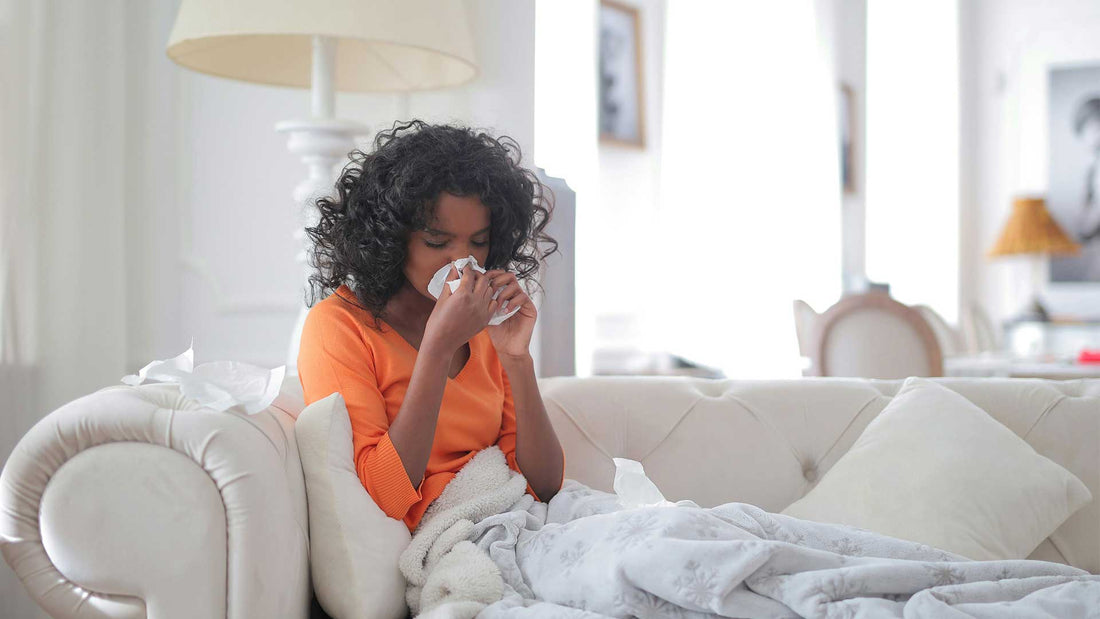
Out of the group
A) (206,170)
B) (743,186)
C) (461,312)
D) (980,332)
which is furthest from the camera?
(980,332)

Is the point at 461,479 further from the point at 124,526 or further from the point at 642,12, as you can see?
the point at 642,12

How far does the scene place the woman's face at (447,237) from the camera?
4.87 feet

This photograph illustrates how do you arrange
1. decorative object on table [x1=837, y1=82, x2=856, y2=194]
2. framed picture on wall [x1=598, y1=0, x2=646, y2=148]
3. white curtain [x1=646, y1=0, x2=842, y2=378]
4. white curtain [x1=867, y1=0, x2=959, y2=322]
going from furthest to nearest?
white curtain [x1=867, y1=0, x2=959, y2=322], decorative object on table [x1=837, y1=82, x2=856, y2=194], white curtain [x1=646, y1=0, x2=842, y2=378], framed picture on wall [x1=598, y1=0, x2=646, y2=148]

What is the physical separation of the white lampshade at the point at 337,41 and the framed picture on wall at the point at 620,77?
127 cm

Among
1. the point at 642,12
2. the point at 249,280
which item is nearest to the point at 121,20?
the point at 249,280

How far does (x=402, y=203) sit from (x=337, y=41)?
1002 millimetres

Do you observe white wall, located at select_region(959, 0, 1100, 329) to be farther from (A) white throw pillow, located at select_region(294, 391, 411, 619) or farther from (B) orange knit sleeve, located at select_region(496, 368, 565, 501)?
(A) white throw pillow, located at select_region(294, 391, 411, 619)

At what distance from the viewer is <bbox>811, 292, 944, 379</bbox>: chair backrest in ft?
9.89

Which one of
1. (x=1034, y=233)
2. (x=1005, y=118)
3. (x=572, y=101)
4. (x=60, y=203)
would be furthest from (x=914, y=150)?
(x=60, y=203)

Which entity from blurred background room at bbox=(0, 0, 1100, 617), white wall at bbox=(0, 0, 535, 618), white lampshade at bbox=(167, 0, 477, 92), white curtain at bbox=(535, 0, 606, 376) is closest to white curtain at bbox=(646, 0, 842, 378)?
blurred background room at bbox=(0, 0, 1100, 617)

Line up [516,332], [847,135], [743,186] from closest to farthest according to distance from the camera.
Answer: [516,332], [743,186], [847,135]

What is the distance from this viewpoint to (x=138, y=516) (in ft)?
3.58

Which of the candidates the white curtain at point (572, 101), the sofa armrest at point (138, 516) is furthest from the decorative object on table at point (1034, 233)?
the sofa armrest at point (138, 516)

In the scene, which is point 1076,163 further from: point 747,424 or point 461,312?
point 461,312
